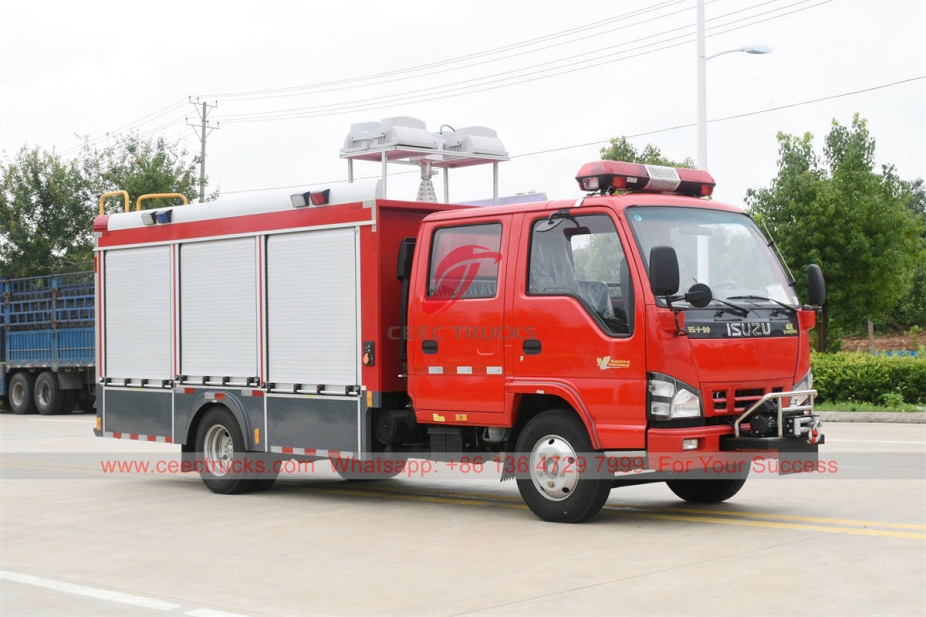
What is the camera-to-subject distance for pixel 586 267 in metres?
9.34

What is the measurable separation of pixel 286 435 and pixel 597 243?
Result: 393 centimetres

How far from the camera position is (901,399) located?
2111 cm

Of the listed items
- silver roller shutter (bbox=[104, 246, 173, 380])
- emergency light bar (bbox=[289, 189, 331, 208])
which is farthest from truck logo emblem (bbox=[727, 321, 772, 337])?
silver roller shutter (bbox=[104, 246, 173, 380])

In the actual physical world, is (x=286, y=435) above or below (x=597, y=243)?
below

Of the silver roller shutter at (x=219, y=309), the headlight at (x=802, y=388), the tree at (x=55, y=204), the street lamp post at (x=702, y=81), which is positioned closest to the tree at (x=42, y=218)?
the tree at (x=55, y=204)

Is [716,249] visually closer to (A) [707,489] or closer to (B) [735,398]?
(B) [735,398]

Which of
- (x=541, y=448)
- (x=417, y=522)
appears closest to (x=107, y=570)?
(x=417, y=522)

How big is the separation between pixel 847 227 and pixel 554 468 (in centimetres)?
2913

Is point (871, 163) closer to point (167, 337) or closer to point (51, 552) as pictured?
point (167, 337)

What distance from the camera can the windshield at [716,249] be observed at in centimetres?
927

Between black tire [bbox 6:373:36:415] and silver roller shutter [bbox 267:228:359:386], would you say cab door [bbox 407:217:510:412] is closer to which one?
silver roller shutter [bbox 267:228:359:386]

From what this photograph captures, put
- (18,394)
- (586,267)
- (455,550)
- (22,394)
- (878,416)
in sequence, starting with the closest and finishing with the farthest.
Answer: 1. (455,550)
2. (586,267)
3. (878,416)
4. (22,394)
5. (18,394)

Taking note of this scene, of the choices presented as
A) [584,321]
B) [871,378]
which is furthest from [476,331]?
[871,378]

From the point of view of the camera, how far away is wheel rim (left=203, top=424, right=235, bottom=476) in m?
12.3
